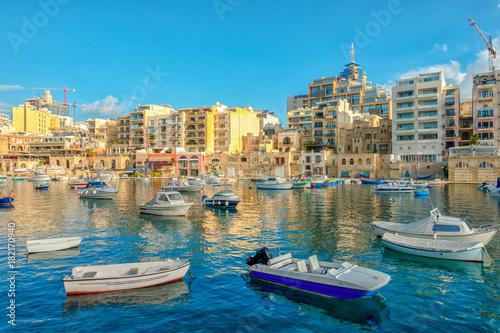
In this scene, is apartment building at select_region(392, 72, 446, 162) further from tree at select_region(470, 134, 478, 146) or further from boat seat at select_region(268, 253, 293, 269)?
boat seat at select_region(268, 253, 293, 269)

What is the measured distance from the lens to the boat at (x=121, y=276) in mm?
15141

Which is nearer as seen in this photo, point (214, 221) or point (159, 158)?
point (214, 221)

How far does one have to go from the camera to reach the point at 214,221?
3275 centimetres

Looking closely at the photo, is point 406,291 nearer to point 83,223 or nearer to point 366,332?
point 366,332

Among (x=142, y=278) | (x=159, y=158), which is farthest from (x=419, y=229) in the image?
(x=159, y=158)

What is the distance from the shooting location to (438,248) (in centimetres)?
1944

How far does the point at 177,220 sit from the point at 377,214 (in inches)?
804

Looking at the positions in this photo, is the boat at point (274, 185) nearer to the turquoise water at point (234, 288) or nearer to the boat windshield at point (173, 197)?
the boat windshield at point (173, 197)

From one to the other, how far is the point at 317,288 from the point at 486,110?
88.7 meters

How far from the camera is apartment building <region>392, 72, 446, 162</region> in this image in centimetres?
8775

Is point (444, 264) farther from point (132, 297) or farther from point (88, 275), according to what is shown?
point (88, 275)

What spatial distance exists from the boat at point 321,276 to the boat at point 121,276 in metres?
3.91

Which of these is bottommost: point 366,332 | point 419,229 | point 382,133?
point 366,332

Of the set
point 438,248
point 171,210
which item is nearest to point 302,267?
point 438,248
